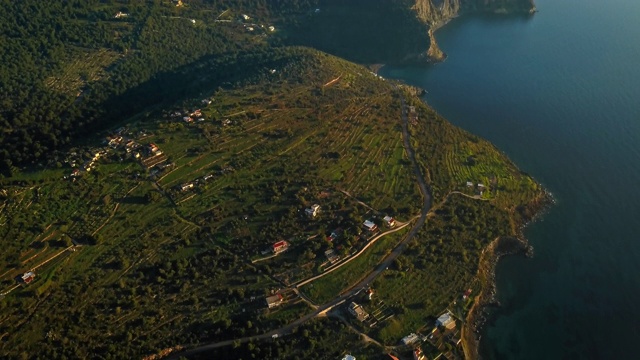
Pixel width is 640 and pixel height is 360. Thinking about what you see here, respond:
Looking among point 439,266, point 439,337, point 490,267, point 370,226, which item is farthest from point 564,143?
point 439,337

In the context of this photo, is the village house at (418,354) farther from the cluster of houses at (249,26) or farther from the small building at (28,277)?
the cluster of houses at (249,26)

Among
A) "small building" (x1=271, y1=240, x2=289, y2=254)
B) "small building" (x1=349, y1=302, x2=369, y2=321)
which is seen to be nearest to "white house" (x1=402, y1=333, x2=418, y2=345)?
"small building" (x1=349, y1=302, x2=369, y2=321)

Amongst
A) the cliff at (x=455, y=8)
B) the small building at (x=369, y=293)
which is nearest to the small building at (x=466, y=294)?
the small building at (x=369, y=293)

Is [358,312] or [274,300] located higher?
[274,300]

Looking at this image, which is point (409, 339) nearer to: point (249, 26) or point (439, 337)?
point (439, 337)

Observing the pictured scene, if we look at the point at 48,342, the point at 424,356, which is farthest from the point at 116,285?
the point at 424,356

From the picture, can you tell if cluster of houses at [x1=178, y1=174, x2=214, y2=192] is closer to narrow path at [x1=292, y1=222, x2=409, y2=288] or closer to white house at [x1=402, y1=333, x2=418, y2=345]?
narrow path at [x1=292, y1=222, x2=409, y2=288]
